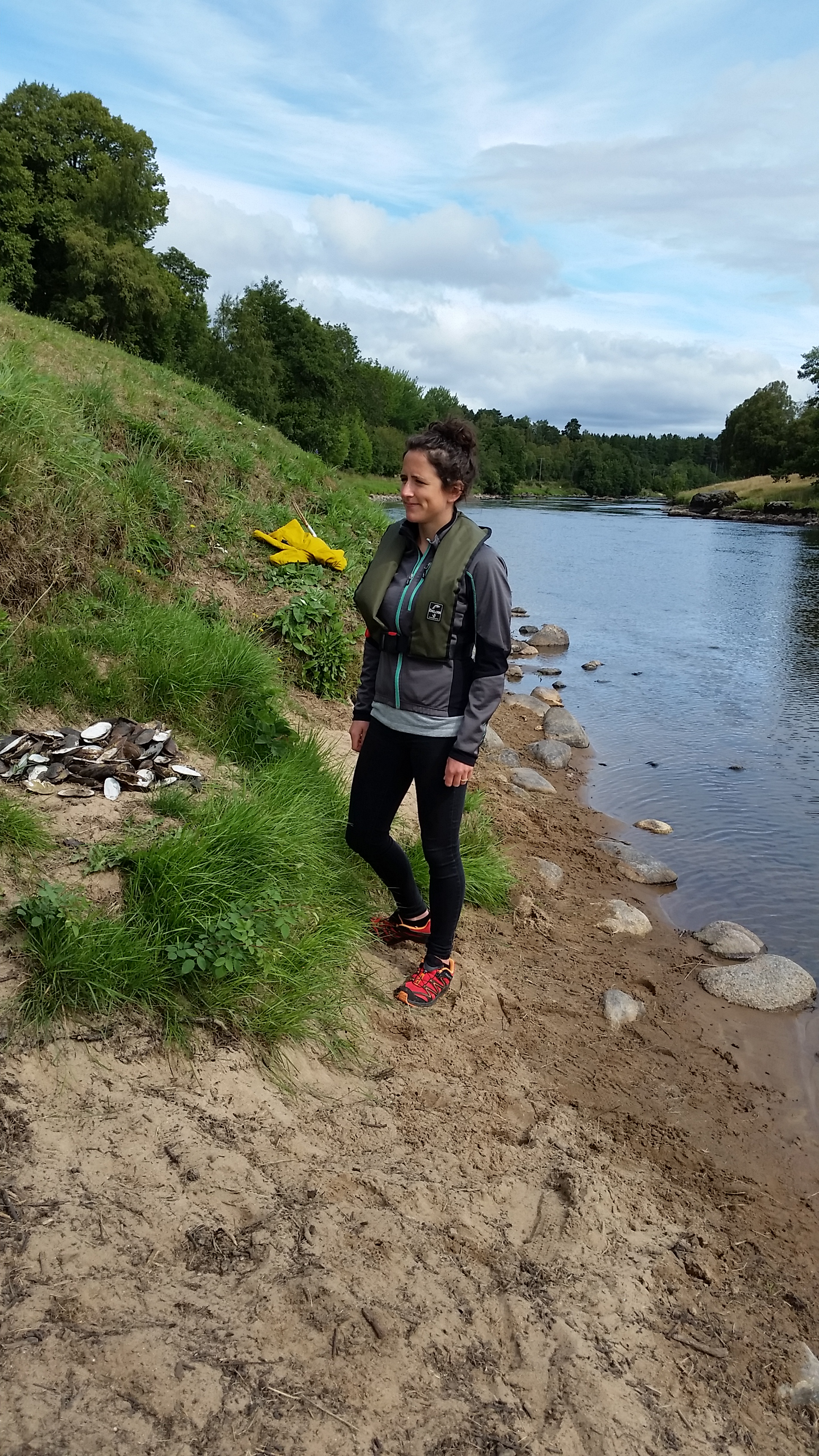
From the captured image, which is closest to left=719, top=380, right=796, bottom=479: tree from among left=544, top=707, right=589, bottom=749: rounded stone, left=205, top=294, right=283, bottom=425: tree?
left=205, top=294, right=283, bottom=425: tree

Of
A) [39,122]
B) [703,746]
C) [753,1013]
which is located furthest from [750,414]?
[753,1013]

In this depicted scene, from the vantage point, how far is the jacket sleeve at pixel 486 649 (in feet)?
11.3

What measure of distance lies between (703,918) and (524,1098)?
2.82 meters

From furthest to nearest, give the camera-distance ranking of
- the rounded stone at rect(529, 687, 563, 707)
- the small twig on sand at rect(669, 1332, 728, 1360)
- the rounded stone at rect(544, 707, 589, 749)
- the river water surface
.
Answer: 1. the rounded stone at rect(529, 687, 563, 707)
2. the rounded stone at rect(544, 707, 589, 749)
3. the river water surface
4. the small twig on sand at rect(669, 1332, 728, 1360)

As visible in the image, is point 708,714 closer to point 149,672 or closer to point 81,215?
point 149,672

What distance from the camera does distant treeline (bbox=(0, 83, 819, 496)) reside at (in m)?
31.3

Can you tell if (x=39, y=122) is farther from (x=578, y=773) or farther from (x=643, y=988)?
(x=643, y=988)

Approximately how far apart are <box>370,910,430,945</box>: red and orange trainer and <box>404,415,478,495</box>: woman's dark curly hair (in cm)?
204

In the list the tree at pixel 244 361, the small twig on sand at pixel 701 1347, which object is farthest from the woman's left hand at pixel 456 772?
the tree at pixel 244 361

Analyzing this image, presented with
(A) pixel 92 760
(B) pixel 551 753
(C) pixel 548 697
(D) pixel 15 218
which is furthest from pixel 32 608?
(D) pixel 15 218

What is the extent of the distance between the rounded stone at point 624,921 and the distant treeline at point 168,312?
9.89ft

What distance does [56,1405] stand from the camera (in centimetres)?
199

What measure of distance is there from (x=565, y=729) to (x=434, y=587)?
289 inches

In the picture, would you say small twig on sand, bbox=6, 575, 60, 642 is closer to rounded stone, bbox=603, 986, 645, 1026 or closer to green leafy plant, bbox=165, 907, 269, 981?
green leafy plant, bbox=165, 907, 269, 981
